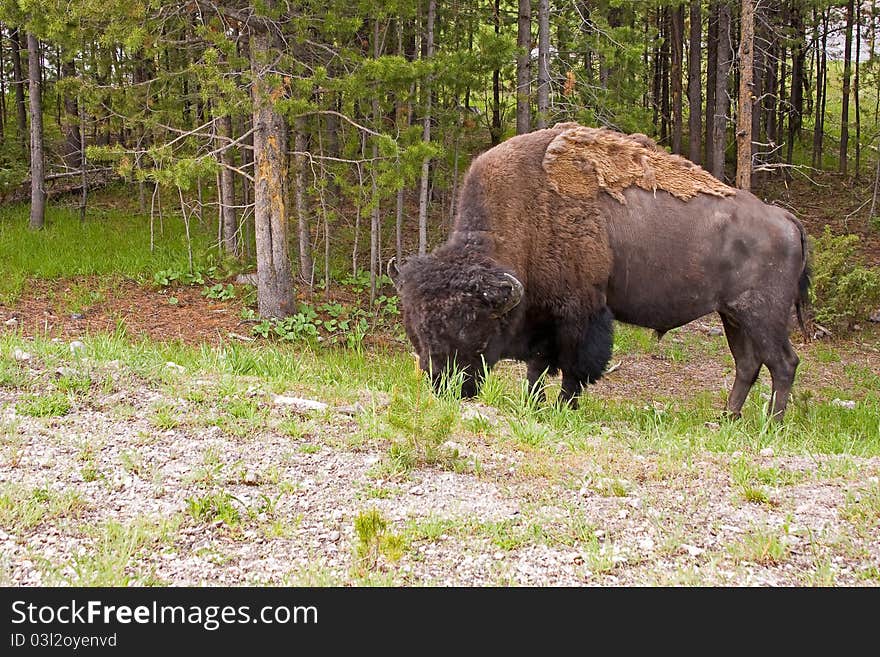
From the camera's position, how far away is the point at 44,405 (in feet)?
16.4

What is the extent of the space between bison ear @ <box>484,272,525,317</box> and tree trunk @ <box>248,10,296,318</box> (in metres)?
5.99

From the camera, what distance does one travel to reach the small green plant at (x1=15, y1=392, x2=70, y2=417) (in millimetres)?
4910

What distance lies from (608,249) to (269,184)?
6332 millimetres

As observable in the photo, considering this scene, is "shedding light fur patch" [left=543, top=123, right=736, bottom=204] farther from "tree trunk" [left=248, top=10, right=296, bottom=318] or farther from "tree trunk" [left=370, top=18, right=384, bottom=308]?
"tree trunk" [left=248, top=10, right=296, bottom=318]

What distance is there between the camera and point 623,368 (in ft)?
39.9

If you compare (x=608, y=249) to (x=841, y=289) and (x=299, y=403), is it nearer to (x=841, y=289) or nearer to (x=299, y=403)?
(x=299, y=403)

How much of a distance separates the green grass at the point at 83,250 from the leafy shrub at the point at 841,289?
37.4ft

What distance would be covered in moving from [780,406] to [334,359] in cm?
481

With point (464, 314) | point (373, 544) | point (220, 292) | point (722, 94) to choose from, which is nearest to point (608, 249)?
point (464, 314)

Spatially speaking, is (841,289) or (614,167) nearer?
(614,167)

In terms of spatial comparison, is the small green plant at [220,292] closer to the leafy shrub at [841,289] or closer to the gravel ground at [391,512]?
the gravel ground at [391,512]

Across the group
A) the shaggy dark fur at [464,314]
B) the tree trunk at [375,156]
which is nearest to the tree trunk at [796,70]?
the tree trunk at [375,156]
